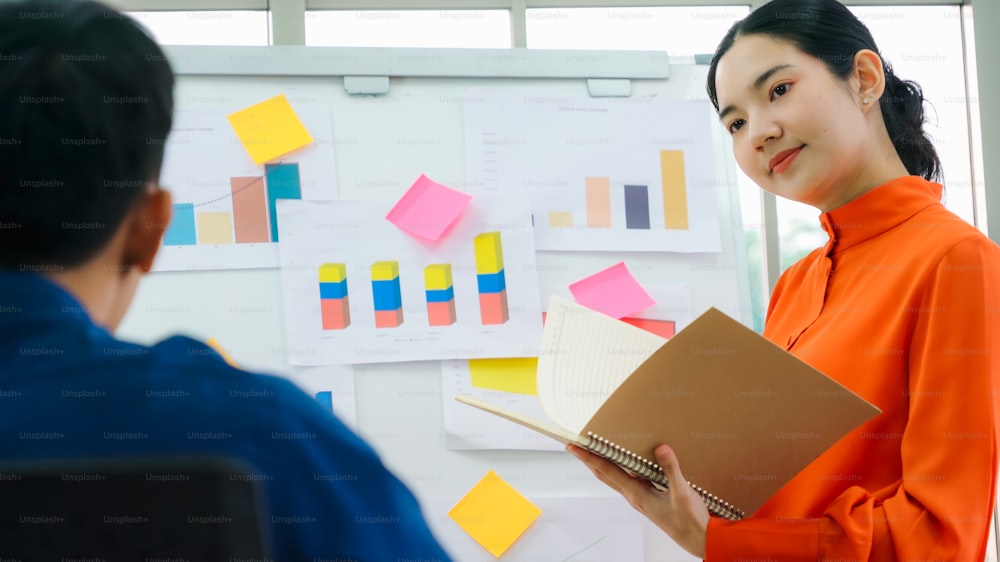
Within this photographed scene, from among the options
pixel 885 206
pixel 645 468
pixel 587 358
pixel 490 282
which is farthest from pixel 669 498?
pixel 490 282

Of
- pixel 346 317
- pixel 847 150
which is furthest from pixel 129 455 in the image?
pixel 346 317

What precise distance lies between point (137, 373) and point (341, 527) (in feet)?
0.43

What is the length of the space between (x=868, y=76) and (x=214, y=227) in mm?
1090

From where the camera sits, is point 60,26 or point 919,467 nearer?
point 60,26

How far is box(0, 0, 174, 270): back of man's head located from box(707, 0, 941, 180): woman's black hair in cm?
84

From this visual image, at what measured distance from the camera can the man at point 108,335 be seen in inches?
16.3

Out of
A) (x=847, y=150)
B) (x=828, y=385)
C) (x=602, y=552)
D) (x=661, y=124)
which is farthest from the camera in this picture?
(x=661, y=124)

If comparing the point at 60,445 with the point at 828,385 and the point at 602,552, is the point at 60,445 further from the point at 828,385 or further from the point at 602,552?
the point at 602,552

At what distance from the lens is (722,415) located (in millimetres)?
887

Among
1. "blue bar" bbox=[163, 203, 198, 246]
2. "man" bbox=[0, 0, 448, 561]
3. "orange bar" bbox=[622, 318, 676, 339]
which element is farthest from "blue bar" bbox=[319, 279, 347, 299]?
"man" bbox=[0, 0, 448, 561]

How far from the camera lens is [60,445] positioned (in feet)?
1.34

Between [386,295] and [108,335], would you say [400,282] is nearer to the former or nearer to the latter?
[386,295]

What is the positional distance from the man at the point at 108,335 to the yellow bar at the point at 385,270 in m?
1.07

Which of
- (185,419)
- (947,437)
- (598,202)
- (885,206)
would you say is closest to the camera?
(185,419)
